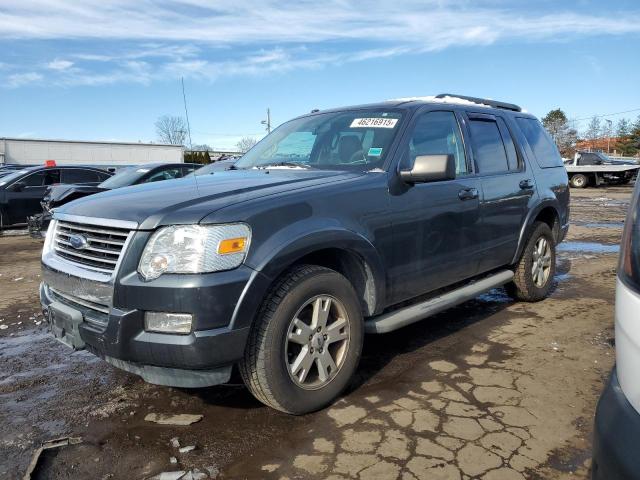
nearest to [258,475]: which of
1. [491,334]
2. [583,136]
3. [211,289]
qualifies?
[211,289]

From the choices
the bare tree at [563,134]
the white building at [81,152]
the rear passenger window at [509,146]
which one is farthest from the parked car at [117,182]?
the bare tree at [563,134]

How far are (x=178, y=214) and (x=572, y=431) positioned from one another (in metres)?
2.42

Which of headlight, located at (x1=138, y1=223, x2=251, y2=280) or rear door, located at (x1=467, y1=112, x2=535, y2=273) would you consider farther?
rear door, located at (x1=467, y1=112, x2=535, y2=273)

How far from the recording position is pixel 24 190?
39.2ft

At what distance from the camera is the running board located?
3.40 m

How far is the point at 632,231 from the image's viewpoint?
1.62 metres

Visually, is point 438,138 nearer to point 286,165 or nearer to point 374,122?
point 374,122

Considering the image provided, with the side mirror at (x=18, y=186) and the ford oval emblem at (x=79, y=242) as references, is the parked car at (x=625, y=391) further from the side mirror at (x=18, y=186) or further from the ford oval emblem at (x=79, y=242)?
the side mirror at (x=18, y=186)

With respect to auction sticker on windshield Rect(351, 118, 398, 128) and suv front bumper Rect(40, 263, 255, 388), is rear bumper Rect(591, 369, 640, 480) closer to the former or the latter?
suv front bumper Rect(40, 263, 255, 388)

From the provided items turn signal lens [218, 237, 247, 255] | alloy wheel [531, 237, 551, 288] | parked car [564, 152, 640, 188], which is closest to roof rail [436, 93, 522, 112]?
alloy wheel [531, 237, 551, 288]

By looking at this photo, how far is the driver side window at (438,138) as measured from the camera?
3.85m

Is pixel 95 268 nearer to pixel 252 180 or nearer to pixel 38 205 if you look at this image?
pixel 252 180

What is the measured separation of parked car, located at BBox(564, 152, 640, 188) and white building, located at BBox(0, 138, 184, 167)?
30.9 metres

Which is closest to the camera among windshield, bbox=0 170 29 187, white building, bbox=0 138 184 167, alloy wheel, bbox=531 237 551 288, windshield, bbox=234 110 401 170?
windshield, bbox=234 110 401 170
